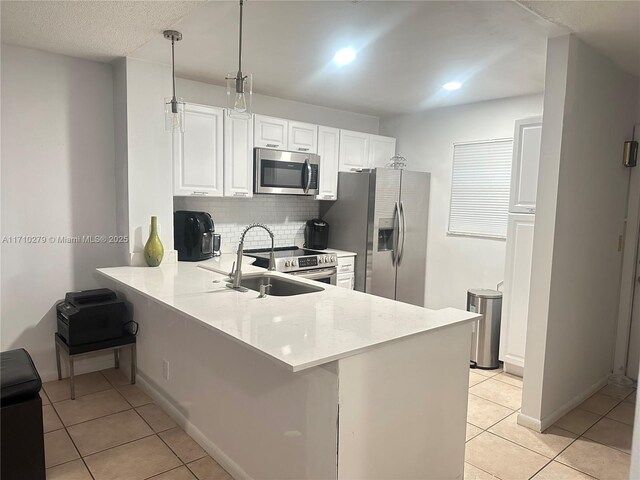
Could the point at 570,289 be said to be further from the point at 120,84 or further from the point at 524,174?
the point at 120,84

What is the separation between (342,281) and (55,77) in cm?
298

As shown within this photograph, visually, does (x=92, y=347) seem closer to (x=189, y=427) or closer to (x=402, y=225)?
(x=189, y=427)

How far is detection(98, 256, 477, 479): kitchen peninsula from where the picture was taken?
5.55ft

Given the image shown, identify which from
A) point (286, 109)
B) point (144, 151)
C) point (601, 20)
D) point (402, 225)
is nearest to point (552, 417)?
point (402, 225)

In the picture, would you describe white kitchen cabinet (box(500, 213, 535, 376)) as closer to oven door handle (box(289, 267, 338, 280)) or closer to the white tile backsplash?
oven door handle (box(289, 267, 338, 280))

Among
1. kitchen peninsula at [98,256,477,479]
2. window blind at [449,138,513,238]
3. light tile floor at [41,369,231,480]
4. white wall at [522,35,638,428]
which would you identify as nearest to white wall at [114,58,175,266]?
kitchen peninsula at [98,256,477,479]

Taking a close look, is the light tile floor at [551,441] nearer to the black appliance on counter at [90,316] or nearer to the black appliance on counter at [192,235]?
the black appliance on counter at [192,235]

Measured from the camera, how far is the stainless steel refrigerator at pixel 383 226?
14.7ft

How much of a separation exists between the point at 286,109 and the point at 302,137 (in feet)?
1.65

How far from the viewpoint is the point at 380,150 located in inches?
202

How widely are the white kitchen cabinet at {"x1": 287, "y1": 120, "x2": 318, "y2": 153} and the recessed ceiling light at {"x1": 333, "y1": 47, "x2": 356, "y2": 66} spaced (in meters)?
1.07

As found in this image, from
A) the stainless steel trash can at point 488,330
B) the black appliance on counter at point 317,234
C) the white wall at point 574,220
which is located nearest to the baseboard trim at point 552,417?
the white wall at point 574,220

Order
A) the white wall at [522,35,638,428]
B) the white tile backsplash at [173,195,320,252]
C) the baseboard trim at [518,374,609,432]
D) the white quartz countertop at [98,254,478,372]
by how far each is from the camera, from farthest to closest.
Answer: the white tile backsplash at [173,195,320,252] → the baseboard trim at [518,374,609,432] → the white wall at [522,35,638,428] → the white quartz countertop at [98,254,478,372]

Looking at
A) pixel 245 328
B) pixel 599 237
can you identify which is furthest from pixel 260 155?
pixel 599 237
